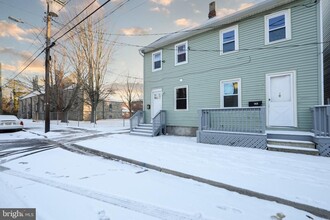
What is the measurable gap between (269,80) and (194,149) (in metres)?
4.45

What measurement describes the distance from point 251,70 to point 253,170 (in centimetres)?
532

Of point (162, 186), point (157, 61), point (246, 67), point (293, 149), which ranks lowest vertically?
point (162, 186)

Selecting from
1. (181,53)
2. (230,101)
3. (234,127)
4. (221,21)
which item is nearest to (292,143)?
(234,127)

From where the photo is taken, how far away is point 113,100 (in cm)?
3084

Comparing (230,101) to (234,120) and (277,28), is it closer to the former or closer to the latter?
(234,120)

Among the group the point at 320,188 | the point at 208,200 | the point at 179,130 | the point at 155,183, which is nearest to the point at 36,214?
the point at 155,183

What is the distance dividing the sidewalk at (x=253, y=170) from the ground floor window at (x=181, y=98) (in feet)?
13.5

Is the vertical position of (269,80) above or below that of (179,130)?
above

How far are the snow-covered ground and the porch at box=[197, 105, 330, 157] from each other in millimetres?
632

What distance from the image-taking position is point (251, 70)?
8156 mm

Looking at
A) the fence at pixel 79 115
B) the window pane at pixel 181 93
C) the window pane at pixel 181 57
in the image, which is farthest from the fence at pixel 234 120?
the fence at pixel 79 115

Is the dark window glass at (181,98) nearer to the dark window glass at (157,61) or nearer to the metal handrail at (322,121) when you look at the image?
the dark window glass at (157,61)

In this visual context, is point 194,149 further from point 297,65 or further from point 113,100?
point 113,100

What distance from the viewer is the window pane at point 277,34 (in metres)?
7.49
